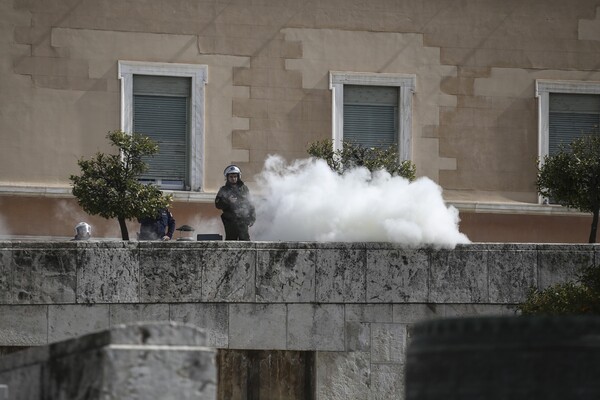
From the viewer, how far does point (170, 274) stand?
1823 centimetres

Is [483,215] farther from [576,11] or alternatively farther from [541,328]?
[541,328]

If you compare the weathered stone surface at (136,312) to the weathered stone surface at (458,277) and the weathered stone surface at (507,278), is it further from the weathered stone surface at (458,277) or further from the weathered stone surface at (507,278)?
the weathered stone surface at (507,278)

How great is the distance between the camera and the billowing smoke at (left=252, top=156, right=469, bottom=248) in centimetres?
1936

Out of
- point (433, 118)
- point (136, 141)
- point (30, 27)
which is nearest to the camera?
point (136, 141)

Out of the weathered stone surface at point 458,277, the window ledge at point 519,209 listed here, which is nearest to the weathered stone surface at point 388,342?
the weathered stone surface at point 458,277

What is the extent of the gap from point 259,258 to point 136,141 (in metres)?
4.69

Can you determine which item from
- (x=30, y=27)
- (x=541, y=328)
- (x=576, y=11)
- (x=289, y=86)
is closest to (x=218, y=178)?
(x=289, y=86)

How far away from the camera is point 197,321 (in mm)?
18250

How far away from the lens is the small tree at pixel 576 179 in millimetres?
22000

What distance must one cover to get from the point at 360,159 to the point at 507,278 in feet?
15.4

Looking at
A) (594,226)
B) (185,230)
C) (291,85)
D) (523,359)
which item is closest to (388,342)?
(594,226)

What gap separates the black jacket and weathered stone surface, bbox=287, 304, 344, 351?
2284mm

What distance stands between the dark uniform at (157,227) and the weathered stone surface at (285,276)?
3.93 m

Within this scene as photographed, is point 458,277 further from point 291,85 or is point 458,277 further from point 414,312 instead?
point 291,85
